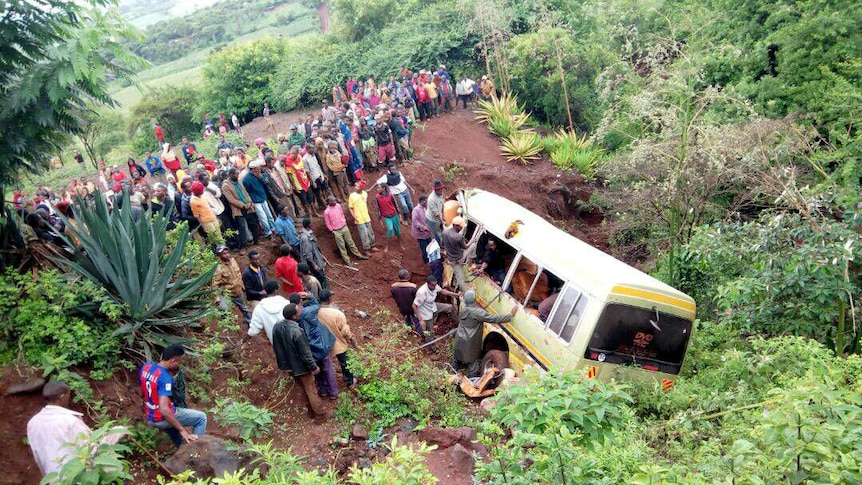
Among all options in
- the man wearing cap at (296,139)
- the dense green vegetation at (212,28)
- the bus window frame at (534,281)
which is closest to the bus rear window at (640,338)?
the bus window frame at (534,281)

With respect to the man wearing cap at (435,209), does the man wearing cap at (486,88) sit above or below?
below

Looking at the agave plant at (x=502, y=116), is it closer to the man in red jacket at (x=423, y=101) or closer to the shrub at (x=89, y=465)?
the man in red jacket at (x=423, y=101)

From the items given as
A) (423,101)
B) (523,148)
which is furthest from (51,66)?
(423,101)

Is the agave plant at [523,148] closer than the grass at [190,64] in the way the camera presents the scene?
Yes

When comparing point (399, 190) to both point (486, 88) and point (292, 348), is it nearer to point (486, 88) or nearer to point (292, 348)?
point (292, 348)

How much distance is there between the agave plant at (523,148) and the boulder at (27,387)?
12.9 metres

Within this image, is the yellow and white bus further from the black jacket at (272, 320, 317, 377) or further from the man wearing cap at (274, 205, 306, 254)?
the man wearing cap at (274, 205, 306, 254)

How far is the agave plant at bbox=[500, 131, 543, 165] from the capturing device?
16188 millimetres

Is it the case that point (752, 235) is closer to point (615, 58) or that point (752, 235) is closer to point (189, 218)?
point (189, 218)

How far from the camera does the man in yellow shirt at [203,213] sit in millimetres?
8359

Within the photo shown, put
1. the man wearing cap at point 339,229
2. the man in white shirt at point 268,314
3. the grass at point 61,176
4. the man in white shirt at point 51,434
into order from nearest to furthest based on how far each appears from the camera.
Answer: the man in white shirt at point 51,434
the man in white shirt at point 268,314
the man wearing cap at point 339,229
the grass at point 61,176

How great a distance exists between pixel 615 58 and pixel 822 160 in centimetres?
862

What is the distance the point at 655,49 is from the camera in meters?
8.36

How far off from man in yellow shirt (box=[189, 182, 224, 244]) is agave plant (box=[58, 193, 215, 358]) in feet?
5.04
